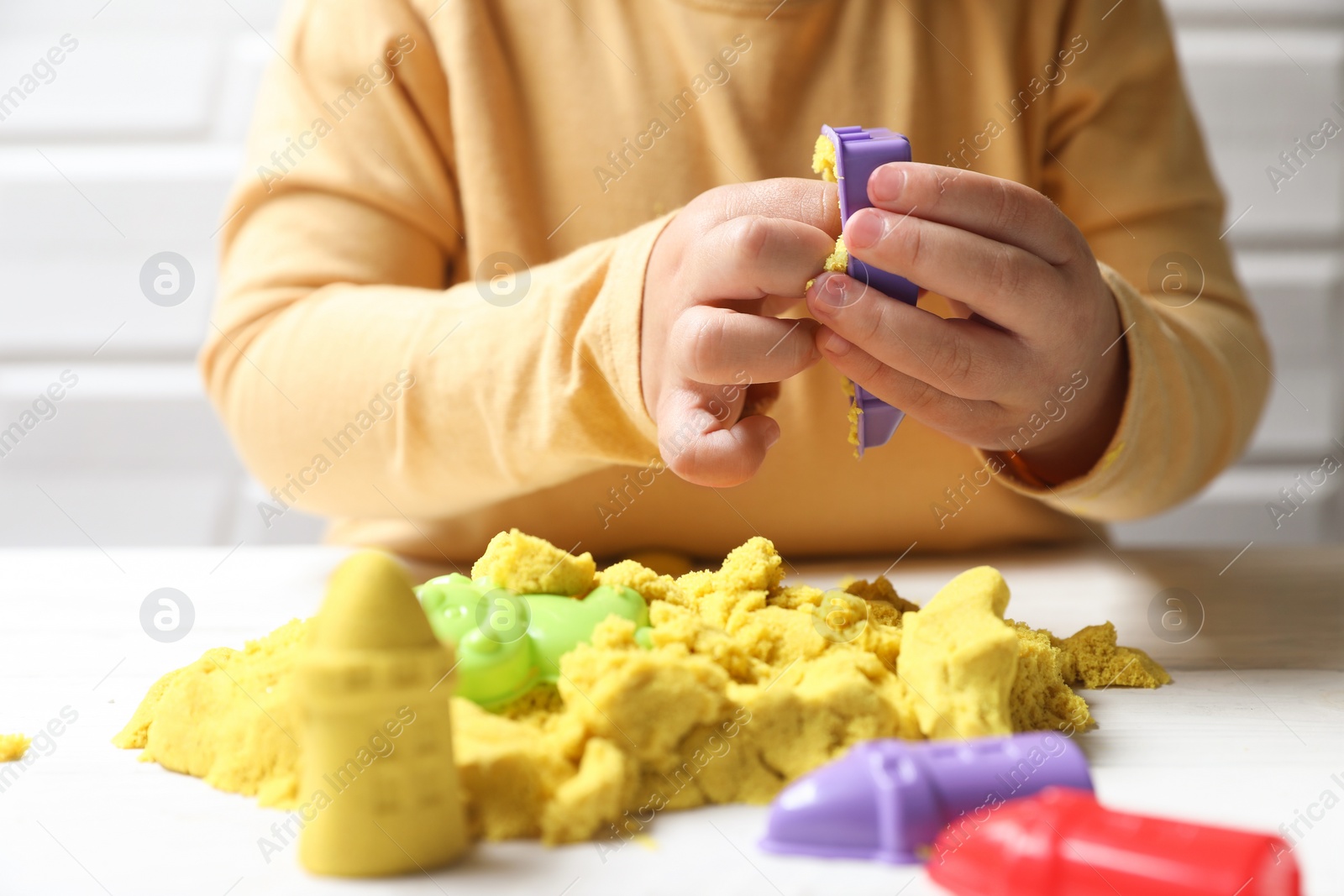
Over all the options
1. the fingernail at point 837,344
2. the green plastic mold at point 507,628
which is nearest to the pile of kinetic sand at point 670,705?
the green plastic mold at point 507,628

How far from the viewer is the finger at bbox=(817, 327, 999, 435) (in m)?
0.50

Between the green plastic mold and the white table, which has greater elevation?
the green plastic mold

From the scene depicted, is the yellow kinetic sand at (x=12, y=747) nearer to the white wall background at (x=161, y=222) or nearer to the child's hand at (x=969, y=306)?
the child's hand at (x=969, y=306)

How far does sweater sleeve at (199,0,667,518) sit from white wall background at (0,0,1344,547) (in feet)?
1.49

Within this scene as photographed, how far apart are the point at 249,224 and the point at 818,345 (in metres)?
0.51

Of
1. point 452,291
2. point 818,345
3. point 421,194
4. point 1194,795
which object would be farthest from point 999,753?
point 421,194

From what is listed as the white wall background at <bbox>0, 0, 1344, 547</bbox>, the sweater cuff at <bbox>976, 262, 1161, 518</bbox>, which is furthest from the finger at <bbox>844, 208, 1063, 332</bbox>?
the white wall background at <bbox>0, 0, 1344, 547</bbox>

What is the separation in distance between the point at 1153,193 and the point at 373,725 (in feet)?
2.33

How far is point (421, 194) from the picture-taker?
820 millimetres

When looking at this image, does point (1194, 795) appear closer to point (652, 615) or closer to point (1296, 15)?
point (652, 615)

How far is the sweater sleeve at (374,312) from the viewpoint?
2.26ft

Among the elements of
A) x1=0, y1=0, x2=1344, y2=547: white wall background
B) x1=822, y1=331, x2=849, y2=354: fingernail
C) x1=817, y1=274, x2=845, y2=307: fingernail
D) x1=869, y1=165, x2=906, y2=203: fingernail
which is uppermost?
x1=869, y1=165, x2=906, y2=203: fingernail

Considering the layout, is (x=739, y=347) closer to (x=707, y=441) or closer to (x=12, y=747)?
(x=707, y=441)

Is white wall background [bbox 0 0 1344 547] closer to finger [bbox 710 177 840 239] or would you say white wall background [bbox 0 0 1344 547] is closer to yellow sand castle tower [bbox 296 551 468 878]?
finger [bbox 710 177 840 239]
